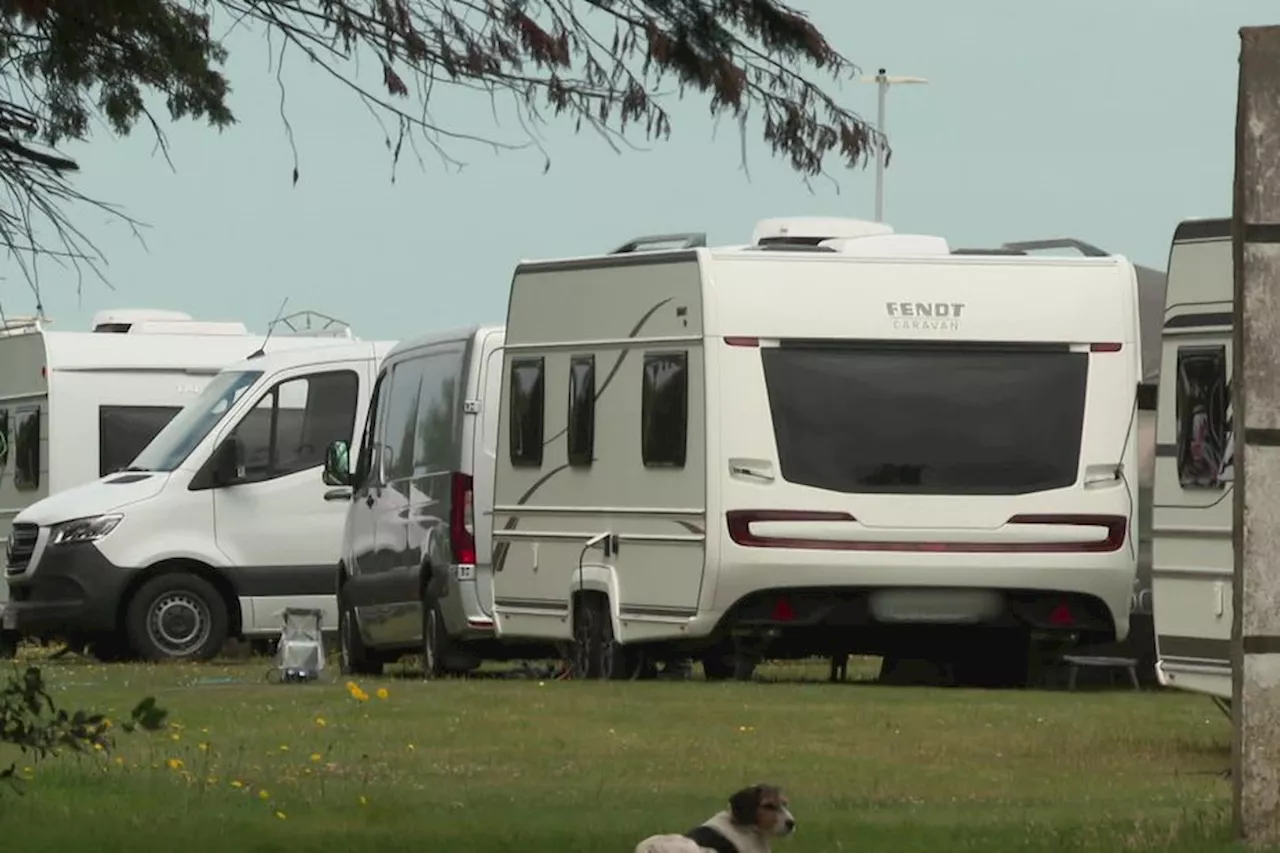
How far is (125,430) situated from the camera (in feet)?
98.5

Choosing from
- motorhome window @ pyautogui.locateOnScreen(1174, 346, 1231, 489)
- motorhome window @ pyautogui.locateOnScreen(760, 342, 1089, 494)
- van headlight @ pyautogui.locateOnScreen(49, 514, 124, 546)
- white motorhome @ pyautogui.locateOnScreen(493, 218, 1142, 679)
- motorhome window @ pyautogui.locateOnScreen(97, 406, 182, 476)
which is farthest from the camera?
motorhome window @ pyautogui.locateOnScreen(97, 406, 182, 476)

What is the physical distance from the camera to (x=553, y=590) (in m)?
22.0

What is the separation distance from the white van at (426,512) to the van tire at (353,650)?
0.03 ft

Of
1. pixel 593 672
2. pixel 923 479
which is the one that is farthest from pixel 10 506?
pixel 923 479

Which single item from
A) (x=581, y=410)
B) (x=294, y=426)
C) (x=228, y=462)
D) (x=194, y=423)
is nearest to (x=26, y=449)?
(x=194, y=423)

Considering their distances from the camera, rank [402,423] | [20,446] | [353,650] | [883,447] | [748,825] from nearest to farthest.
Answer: [748,825]
[883,447]
[402,423]
[353,650]
[20,446]

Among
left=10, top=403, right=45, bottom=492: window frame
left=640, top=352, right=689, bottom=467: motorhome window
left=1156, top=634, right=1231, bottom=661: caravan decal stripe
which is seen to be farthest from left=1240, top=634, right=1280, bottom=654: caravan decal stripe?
left=10, top=403, right=45, bottom=492: window frame

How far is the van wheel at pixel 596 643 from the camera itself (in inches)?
845

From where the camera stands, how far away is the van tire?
24.8 meters

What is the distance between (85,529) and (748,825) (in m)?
16.8

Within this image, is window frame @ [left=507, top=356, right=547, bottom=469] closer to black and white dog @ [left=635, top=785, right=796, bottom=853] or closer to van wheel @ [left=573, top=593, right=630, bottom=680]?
van wheel @ [left=573, top=593, right=630, bottom=680]

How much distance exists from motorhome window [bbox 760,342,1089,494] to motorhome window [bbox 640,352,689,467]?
571 millimetres

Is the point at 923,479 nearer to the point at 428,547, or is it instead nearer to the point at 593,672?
the point at 593,672

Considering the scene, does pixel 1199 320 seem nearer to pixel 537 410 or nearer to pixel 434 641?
pixel 537 410
